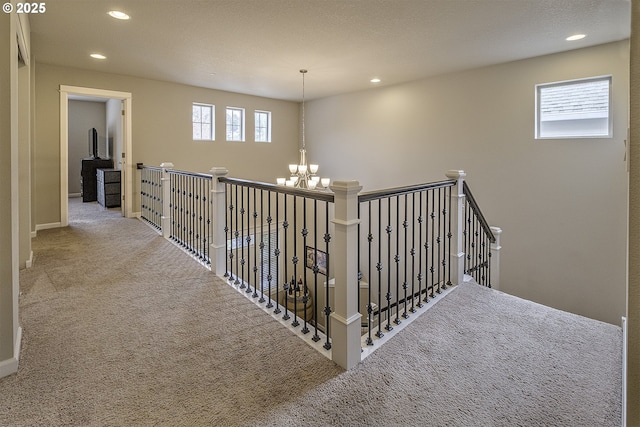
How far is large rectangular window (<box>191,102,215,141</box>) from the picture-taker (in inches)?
273

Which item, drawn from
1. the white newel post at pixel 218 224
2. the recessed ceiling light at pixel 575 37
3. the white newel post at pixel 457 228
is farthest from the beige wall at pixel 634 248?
the recessed ceiling light at pixel 575 37

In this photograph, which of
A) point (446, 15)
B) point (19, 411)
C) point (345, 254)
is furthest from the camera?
point (446, 15)

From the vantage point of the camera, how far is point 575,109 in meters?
4.54

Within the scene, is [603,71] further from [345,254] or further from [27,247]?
[27,247]

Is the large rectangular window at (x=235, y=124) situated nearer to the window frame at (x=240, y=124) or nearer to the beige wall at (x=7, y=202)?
the window frame at (x=240, y=124)

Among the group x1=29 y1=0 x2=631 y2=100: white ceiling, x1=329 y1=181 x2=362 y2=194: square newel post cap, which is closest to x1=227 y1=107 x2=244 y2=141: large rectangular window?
x1=29 y1=0 x2=631 y2=100: white ceiling

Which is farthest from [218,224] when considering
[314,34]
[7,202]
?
[314,34]

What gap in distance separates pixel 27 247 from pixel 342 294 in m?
3.45

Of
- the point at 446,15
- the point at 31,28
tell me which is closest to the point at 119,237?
the point at 31,28

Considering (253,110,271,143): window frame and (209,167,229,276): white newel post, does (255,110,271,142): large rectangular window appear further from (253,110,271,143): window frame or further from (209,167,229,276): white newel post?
(209,167,229,276): white newel post

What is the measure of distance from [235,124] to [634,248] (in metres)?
7.42

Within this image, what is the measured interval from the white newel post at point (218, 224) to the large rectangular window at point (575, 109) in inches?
172

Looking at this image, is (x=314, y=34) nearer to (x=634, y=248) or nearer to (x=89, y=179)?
(x=634, y=248)

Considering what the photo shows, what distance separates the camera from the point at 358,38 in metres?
4.08
